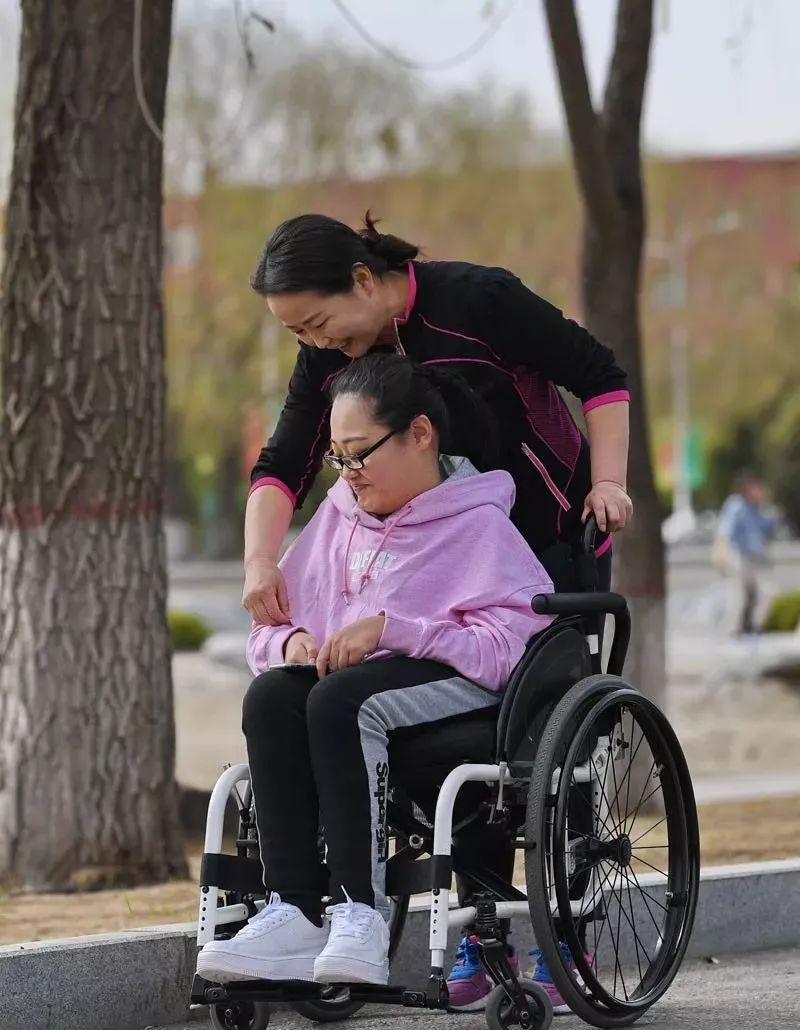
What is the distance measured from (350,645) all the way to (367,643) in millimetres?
32

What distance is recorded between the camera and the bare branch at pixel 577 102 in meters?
7.52

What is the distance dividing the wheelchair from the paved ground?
0.09 m

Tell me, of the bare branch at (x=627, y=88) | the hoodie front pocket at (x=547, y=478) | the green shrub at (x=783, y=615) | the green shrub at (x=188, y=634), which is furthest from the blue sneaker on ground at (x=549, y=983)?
the green shrub at (x=783, y=615)

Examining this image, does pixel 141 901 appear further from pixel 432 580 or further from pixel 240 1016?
pixel 432 580

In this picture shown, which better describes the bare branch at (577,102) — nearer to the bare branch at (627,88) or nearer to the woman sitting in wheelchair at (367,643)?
the bare branch at (627,88)

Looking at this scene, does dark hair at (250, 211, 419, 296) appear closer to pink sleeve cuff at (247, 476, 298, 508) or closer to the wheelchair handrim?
pink sleeve cuff at (247, 476, 298, 508)

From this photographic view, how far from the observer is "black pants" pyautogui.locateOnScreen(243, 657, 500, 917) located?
3344 mm

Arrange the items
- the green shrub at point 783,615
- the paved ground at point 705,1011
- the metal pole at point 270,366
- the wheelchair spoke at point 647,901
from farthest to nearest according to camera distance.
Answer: the metal pole at point 270,366 → the green shrub at point 783,615 → the wheelchair spoke at point 647,901 → the paved ground at point 705,1011

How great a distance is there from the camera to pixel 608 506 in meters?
3.72

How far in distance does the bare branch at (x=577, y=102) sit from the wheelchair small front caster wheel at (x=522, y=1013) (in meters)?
4.76

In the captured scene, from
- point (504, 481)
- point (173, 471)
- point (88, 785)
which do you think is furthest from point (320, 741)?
point (173, 471)

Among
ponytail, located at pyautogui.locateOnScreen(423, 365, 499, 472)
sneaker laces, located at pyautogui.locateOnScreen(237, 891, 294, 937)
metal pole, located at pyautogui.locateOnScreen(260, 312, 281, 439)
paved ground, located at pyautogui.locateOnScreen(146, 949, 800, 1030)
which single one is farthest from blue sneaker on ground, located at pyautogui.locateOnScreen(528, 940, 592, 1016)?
metal pole, located at pyautogui.locateOnScreen(260, 312, 281, 439)

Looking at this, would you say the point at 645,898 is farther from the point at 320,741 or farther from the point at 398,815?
the point at 320,741

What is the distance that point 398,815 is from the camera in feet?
11.7
